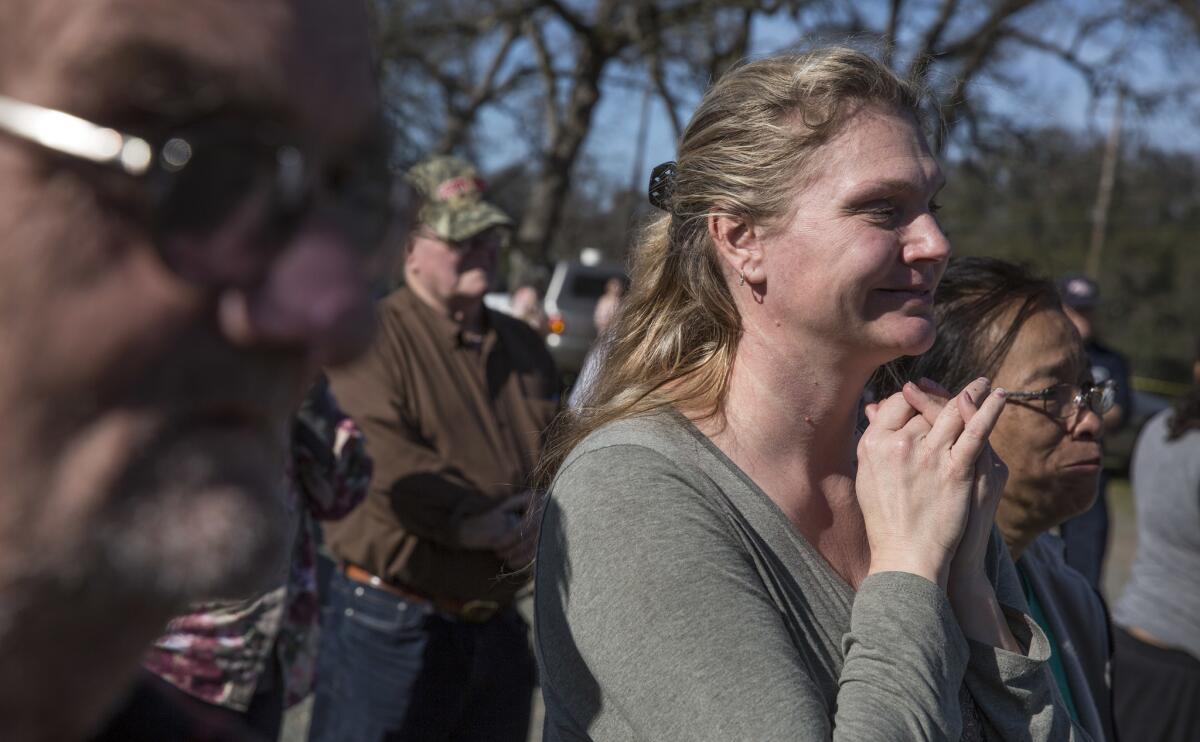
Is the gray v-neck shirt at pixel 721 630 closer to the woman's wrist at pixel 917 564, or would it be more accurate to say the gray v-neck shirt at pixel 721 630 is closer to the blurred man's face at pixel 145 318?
the woman's wrist at pixel 917 564

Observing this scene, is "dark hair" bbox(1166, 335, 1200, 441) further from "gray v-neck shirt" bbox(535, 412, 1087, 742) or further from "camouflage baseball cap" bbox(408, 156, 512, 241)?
"gray v-neck shirt" bbox(535, 412, 1087, 742)

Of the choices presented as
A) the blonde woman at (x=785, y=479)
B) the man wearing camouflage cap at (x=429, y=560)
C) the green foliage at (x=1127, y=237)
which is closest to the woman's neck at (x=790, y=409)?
the blonde woman at (x=785, y=479)

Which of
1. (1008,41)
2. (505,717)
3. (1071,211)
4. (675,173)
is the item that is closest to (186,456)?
(675,173)

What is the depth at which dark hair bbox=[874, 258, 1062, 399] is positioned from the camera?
2.71 metres

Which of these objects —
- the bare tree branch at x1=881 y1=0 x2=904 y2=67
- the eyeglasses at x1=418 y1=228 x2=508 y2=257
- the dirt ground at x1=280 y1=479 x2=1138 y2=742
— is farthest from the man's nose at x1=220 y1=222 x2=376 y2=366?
the dirt ground at x1=280 y1=479 x2=1138 y2=742

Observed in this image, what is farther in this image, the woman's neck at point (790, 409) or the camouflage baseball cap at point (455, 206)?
the camouflage baseball cap at point (455, 206)

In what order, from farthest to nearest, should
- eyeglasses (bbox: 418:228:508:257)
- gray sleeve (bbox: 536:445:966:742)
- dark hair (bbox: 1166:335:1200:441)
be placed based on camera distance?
dark hair (bbox: 1166:335:1200:441) < eyeglasses (bbox: 418:228:508:257) < gray sleeve (bbox: 536:445:966:742)

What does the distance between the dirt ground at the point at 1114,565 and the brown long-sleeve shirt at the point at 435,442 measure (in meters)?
1.19

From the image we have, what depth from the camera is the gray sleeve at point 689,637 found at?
1.57 meters

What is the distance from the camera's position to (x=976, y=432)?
190 centimetres

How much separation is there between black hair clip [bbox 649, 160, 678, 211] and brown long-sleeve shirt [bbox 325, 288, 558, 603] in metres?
1.29

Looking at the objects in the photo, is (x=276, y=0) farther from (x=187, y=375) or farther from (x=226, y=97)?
(x=187, y=375)

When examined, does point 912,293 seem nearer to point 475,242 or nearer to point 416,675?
point 416,675

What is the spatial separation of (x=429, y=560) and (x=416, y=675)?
1.22 feet
